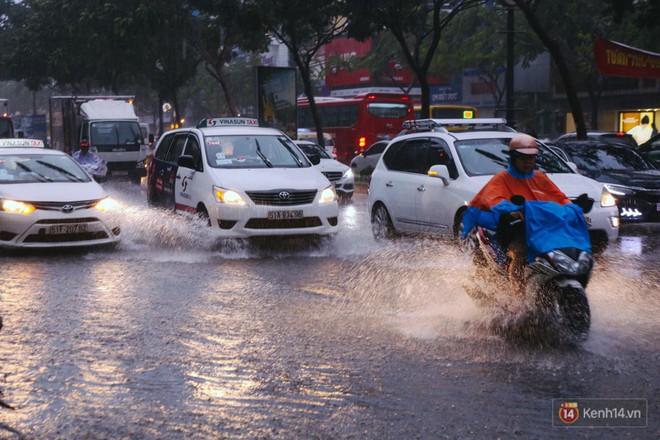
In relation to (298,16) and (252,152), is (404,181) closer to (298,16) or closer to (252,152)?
(252,152)

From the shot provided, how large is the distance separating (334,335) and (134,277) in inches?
155

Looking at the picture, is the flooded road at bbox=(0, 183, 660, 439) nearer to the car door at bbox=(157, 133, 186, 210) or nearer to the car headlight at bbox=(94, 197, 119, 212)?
the car headlight at bbox=(94, 197, 119, 212)

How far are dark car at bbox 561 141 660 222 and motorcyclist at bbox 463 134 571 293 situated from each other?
764cm

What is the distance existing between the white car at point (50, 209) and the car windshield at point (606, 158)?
25.5 ft

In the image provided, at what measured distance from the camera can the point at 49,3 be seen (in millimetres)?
47062

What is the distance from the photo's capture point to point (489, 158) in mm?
12469

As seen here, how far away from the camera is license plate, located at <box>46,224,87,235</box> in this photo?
12499mm

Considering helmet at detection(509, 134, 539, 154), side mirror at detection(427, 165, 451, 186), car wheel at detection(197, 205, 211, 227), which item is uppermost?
helmet at detection(509, 134, 539, 154)

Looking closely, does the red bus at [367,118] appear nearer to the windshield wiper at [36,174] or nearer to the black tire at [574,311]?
the windshield wiper at [36,174]

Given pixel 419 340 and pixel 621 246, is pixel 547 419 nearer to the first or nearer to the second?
pixel 419 340

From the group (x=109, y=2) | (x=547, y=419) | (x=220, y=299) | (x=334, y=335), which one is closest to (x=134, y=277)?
(x=220, y=299)

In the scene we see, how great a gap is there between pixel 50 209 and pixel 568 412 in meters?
8.78

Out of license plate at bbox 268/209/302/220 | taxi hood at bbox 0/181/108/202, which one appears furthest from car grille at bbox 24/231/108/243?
license plate at bbox 268/209/302/220

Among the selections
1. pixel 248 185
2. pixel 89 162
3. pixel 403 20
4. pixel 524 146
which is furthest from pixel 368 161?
pixel 524 146
